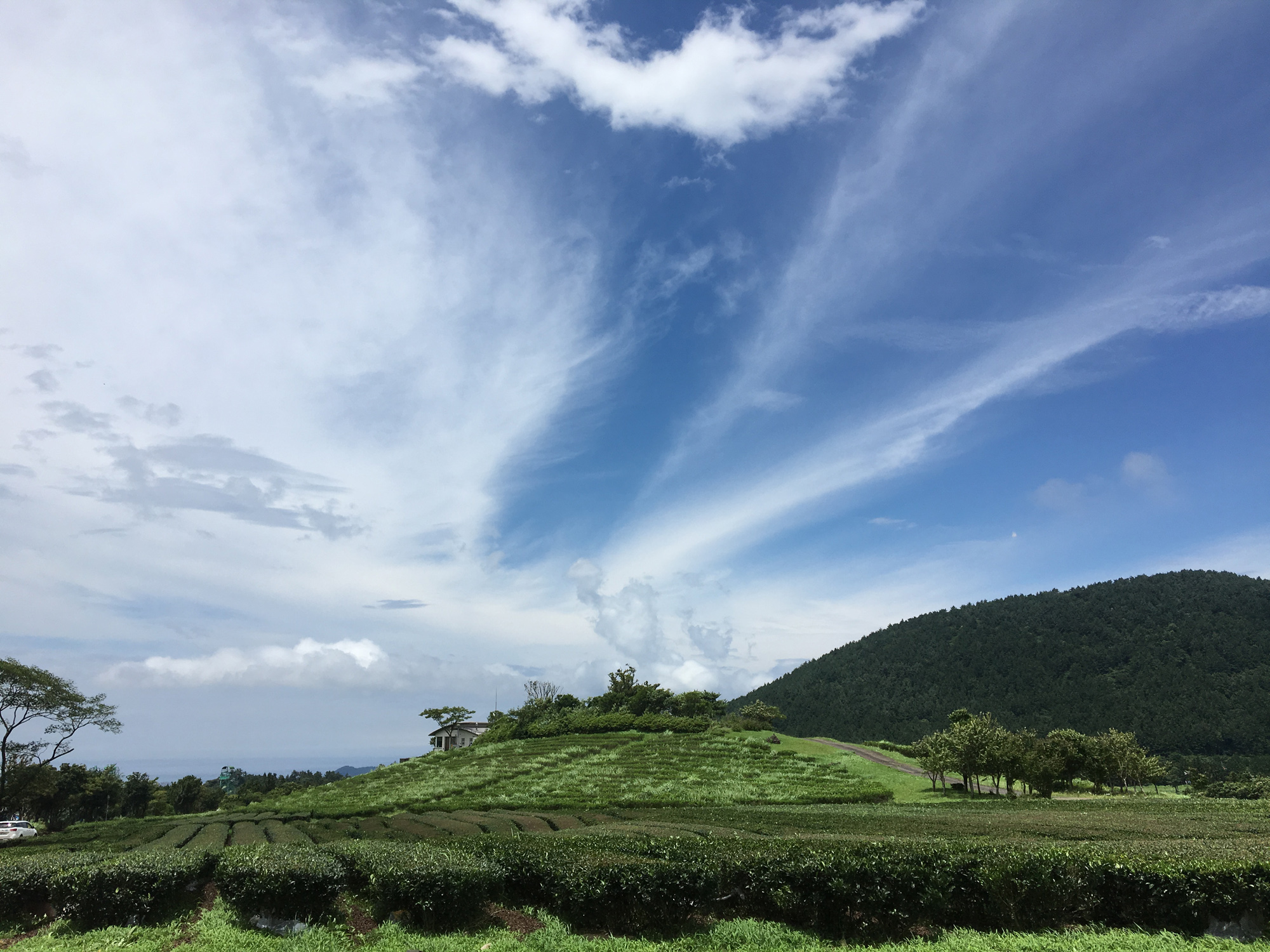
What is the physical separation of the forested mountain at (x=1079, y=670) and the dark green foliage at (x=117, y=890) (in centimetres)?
9861

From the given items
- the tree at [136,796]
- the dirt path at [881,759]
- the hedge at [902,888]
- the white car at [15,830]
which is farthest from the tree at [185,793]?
the hedge at [902,888]

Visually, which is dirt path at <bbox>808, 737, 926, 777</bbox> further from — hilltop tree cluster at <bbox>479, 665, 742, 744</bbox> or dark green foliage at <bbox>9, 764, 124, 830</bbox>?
dark green foliage at <bbox>9, 764, 124, 830</bbox>

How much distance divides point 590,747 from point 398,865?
142 feet

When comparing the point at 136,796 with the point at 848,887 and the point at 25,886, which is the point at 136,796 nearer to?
the point at 25,886

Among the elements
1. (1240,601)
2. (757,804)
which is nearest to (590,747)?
(757,804)

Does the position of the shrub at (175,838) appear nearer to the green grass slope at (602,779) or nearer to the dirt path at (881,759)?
the green grass slope at (602,779)

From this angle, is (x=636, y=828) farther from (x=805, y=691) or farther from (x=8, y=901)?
(x=805, y=691)

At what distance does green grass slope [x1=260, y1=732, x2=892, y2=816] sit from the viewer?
33.7 metres

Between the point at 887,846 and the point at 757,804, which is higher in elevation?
the point at 887,846

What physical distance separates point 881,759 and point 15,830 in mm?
51165

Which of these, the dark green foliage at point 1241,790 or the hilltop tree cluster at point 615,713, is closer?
the dark green foliage at point 1241,790

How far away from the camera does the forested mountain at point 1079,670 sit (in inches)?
3356

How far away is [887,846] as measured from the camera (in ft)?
36.9

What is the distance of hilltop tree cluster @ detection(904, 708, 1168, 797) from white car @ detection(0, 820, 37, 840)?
4563 cm
